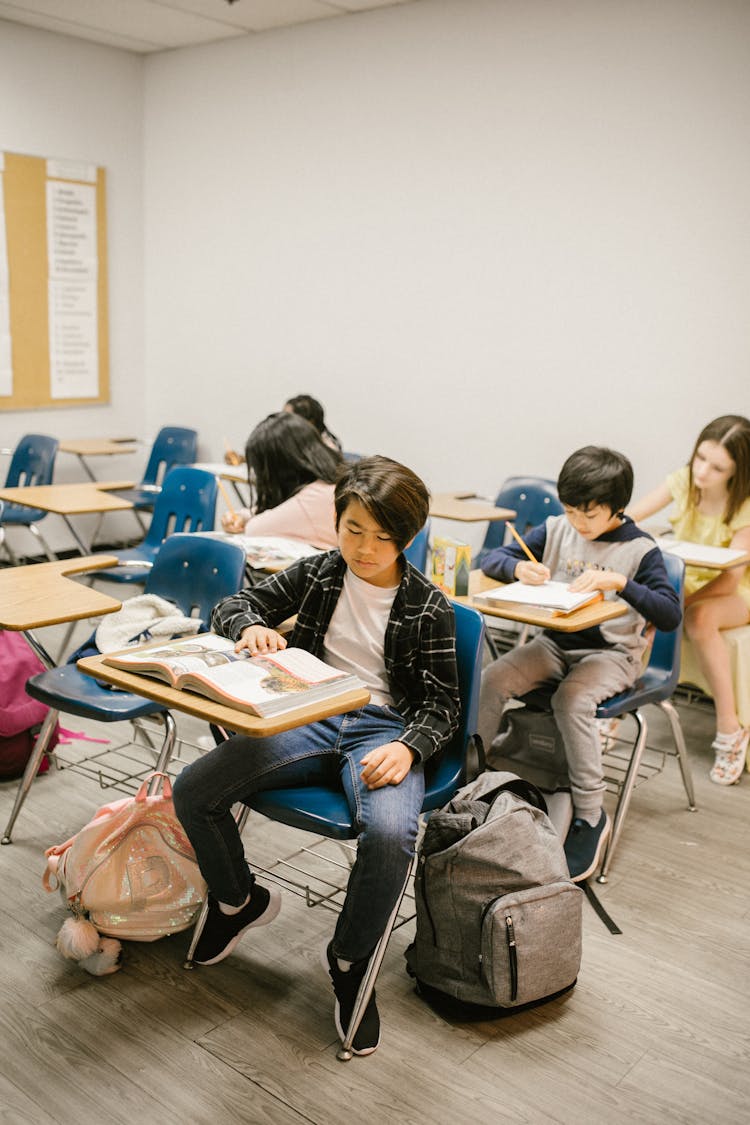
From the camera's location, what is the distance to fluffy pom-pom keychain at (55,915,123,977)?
7.38 feet

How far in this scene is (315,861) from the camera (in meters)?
2.77

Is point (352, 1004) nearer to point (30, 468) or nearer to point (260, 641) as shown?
point (260, 641)

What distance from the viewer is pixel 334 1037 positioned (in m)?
2.09

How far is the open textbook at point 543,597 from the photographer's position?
265 centimetres

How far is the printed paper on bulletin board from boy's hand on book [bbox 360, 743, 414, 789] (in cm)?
467

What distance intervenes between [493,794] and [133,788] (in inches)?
54.6

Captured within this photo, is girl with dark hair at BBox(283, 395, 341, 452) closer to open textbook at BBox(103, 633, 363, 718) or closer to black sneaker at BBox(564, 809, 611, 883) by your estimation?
black sneaker at BBox(564, 809, 611, 883)

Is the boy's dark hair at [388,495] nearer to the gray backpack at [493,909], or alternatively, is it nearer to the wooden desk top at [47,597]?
the gray backpack at [493,909]

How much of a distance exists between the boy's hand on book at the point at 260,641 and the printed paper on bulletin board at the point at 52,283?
4.36 metres

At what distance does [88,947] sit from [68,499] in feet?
7.59

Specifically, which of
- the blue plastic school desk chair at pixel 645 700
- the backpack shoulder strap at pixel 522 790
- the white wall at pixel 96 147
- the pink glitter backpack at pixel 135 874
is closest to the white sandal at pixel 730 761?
the blue plastic school desk chair at pixel 645 700

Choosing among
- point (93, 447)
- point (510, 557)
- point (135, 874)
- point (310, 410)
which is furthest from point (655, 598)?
point (93, 447)

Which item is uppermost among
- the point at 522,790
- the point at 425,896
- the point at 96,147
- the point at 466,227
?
the point at 96,147

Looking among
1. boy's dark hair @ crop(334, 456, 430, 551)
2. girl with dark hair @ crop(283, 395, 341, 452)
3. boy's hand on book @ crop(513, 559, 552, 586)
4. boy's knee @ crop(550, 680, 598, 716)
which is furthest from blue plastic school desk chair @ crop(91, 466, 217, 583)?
boy's dark hair @ crop(334, 456, 430, 551)
